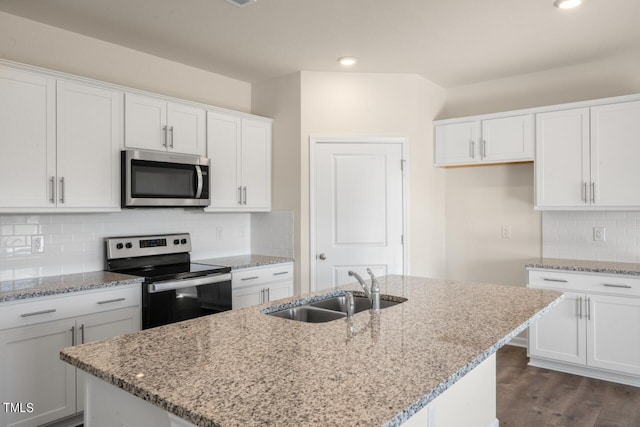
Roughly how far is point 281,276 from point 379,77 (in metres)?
2.02

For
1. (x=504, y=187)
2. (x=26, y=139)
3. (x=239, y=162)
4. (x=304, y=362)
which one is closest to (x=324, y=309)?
(x=304, y=362)

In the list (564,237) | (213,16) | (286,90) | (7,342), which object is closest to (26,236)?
(7,342)

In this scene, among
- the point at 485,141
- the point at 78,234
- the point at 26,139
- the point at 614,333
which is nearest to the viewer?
the point at 26,139

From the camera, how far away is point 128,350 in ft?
4.81

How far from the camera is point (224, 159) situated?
12.7ft

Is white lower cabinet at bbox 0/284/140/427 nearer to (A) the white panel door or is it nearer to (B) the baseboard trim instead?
(A) the white panel door

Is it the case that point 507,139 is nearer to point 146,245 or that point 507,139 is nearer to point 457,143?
point 457,143

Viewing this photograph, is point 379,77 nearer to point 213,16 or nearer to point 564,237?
point 213,16

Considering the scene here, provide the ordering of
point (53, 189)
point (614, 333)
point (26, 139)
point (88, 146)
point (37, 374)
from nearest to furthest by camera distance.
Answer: point (37, 374) < point (26, 139) < point (53, 189) < point (88, 146) < point (614, 333)

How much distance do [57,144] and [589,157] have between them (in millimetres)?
3860

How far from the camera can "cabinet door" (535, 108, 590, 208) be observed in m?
3.58

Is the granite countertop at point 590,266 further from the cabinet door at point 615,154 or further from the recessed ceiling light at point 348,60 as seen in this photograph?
the recessed ceiling light at point 348,60

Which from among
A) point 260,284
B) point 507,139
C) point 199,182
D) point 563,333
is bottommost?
point 563,333

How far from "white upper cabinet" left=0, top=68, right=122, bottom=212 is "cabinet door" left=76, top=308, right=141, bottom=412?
72 cm
